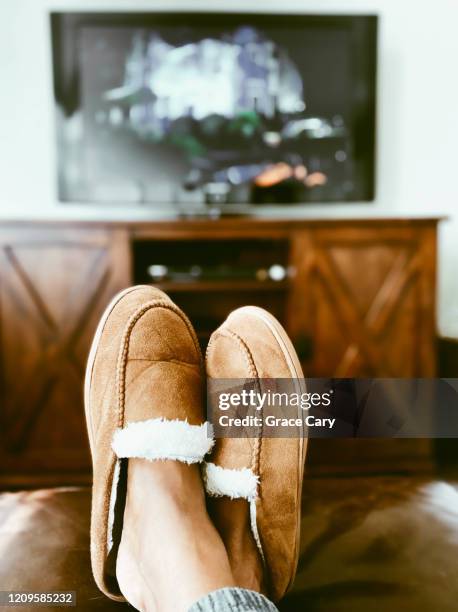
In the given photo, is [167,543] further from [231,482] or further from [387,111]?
[387,111]

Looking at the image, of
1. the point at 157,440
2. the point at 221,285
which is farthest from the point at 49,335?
the point at 157,440

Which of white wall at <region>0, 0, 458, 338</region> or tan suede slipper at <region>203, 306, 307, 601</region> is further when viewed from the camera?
white wall at <region>0, 0, 458, 338</region>

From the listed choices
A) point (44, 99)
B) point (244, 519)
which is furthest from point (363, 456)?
point (44, 99)

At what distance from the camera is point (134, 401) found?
0.65 metres

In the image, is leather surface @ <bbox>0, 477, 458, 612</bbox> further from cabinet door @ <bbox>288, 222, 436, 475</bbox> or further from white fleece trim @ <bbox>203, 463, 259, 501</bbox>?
cabinet door @ <bbox>288, 222, 436, 475</bbox>

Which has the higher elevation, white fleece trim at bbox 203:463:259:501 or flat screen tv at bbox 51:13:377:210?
flat screen tv at bbox 51:13:377:210

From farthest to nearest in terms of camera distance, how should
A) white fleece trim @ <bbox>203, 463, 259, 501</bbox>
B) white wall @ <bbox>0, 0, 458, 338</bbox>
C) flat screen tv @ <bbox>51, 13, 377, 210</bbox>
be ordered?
white wall @ <bbox>0, 0, 458, 338</bbox>, flat screen tv @ <bbox>51, 13, 377, 210</bbox>, white fleece trim @ <bbox>203, 463, 259, 501</bbox>

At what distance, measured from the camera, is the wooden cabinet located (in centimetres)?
144

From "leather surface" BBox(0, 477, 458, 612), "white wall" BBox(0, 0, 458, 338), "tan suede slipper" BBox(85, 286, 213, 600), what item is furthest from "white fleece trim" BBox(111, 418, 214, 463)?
"white wall" BBox(0, 0, 458, 338)

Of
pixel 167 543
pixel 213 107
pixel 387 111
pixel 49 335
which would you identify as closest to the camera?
pixel 167 543

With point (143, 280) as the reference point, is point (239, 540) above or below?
below

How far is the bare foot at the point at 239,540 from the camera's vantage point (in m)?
0.59

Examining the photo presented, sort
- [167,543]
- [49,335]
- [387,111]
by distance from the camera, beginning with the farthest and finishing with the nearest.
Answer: [387,111]
[49,335]
[167,543]

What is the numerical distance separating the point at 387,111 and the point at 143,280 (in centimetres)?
104
